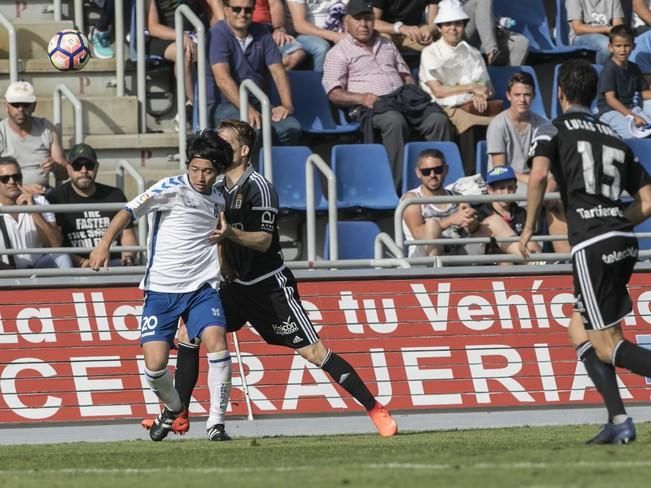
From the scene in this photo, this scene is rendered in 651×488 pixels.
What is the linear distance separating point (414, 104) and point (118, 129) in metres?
3.22

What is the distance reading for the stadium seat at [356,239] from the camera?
14.2m

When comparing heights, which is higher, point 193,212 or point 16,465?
point 193,212

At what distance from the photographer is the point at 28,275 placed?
12.4m

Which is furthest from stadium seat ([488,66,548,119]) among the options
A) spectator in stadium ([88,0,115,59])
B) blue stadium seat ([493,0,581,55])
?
spectator in stadium ([88,0,115,59])

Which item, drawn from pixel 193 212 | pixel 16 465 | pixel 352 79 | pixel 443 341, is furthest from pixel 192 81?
pixel 16 465

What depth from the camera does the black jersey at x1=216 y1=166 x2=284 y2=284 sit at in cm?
1021

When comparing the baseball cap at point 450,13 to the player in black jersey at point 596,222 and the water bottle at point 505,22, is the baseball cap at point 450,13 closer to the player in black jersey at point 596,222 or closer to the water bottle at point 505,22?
the water bottle at point 505,22

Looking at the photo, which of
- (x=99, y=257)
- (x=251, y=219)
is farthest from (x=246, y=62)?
(x=99, y=257)

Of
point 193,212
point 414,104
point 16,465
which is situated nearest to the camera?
point 16,465

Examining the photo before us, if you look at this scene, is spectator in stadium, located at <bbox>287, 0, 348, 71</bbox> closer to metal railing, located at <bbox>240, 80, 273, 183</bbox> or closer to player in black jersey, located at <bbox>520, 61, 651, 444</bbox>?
metal railing, located at <bbox>240, 80, 273, 183</bbox>

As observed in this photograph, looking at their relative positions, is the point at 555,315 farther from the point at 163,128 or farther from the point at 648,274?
the point at 163,128

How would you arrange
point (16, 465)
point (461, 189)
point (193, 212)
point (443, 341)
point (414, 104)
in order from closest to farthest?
1. point (16, 465)
2. point (193, 212)
3. point (443, 341)
4. point (461, 189)
5. point (414, 104)

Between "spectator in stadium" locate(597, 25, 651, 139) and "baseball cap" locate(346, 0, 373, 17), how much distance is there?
274cm

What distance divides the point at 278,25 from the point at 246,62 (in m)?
1.37
